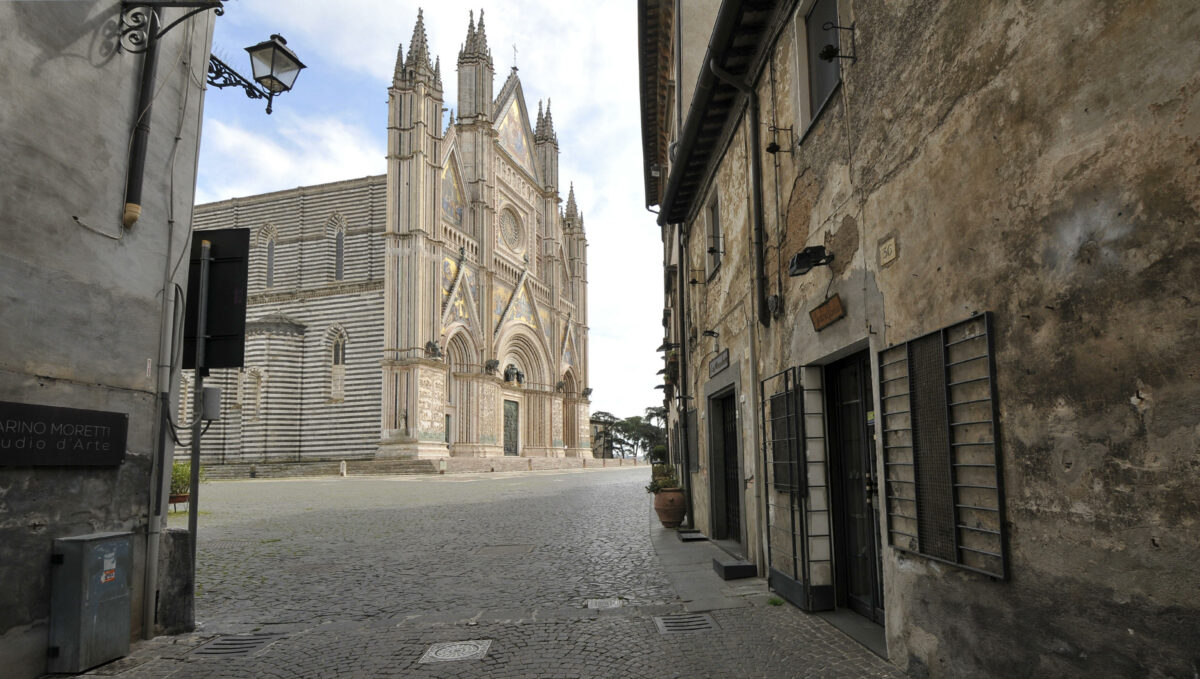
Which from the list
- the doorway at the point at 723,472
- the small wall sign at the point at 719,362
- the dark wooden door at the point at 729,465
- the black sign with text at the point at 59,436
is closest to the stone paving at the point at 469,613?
the doorway at the point at 723,472

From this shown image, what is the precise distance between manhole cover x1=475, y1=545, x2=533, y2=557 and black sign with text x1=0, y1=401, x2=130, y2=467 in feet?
16.9

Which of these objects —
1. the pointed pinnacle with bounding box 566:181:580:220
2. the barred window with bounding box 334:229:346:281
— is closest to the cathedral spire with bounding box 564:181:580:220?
the pointed pinnacle with bounding box 566:181:580:220

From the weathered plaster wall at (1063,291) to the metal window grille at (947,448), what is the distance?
8 cm

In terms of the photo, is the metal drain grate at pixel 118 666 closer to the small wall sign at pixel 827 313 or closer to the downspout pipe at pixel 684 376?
the small wall sign at pixel 827 313

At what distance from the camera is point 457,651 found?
5273 millimetres

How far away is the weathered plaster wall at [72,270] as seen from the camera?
15.5ft

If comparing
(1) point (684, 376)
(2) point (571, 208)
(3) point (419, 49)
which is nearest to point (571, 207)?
(2) point (571, 208)

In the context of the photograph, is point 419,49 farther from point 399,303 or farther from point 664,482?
point 664,482

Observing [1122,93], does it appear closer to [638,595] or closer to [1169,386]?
[1169,386]

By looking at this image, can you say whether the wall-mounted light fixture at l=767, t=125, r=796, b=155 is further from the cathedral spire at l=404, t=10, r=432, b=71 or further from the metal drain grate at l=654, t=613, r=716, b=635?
the cathedral spire at l=404, t=10, r=432, b=71

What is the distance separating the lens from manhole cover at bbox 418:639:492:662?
201 inches

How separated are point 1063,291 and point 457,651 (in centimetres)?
430

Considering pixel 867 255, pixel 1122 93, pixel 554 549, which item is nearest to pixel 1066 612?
pixel 1122 93

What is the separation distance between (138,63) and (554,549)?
722 centimetres
